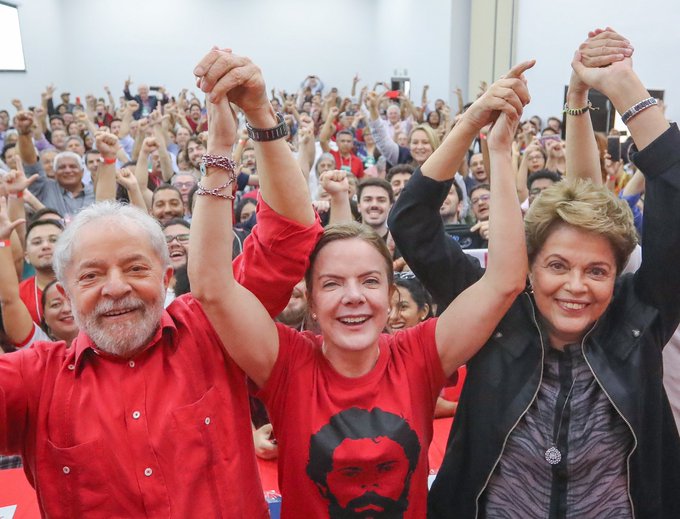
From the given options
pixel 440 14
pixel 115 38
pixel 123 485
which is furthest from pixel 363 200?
pixel 115 38

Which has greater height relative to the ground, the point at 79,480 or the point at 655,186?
the point at 655,186

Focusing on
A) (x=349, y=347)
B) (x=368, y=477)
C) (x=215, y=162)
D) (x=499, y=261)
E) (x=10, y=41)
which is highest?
(x=10, y=41)

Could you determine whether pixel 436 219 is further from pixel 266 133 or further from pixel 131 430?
pixel 131 430

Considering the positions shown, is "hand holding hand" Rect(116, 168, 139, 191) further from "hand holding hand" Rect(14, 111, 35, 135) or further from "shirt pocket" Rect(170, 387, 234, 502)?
"shirt pocket" Rect(170, 387, 234, 502)

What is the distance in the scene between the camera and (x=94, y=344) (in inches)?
52.2

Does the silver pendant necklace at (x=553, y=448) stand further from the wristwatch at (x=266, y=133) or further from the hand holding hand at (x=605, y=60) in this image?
the wristwatch at (x=266, y=133)

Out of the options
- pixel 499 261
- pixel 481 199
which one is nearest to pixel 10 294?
pixel 499 261

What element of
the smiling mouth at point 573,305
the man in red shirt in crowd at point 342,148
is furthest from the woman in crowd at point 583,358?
the man in red shirt in crowd at point 342,148

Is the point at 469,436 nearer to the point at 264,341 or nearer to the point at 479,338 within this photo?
the point at 479,338

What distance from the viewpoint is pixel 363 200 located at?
411 cm

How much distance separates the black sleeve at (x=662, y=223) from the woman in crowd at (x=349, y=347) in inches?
11.3

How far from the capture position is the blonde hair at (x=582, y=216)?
4.57ft

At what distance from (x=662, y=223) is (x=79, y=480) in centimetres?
132

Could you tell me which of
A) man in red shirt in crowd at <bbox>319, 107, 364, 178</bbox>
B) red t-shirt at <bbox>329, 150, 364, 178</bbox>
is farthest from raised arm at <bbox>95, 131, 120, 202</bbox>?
red t-shirt at <bbox>329, 150, 364, 178</bbox>
